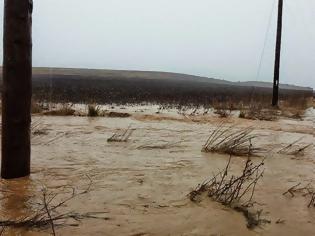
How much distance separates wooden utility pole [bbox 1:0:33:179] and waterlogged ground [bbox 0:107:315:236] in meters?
0.28

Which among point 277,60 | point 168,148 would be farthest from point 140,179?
point 277,60

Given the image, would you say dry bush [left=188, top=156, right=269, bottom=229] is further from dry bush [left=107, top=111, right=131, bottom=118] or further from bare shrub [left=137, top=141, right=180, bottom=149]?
dry bush [left=107, top=111, right=131, bottom=118]

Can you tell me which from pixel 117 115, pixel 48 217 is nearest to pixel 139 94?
pixel 117 115

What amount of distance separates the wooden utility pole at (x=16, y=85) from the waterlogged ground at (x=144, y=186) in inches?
11.1

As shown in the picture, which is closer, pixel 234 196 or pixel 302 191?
pixel 234 196

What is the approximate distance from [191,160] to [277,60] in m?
19.2

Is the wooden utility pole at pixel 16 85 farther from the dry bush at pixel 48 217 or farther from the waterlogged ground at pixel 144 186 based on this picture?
the dry bush at pixel 48 217

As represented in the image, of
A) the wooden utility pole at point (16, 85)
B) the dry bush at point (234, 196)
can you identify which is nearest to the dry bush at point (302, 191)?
the dry bush at point (234, 196)

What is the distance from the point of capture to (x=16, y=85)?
209 inches

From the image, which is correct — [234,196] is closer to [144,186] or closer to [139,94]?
[144,186]

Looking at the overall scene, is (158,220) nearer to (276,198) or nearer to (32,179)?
(276,198)

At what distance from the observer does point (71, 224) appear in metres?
3.99

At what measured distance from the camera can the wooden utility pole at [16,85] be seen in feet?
17.2

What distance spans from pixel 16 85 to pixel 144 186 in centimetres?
176
